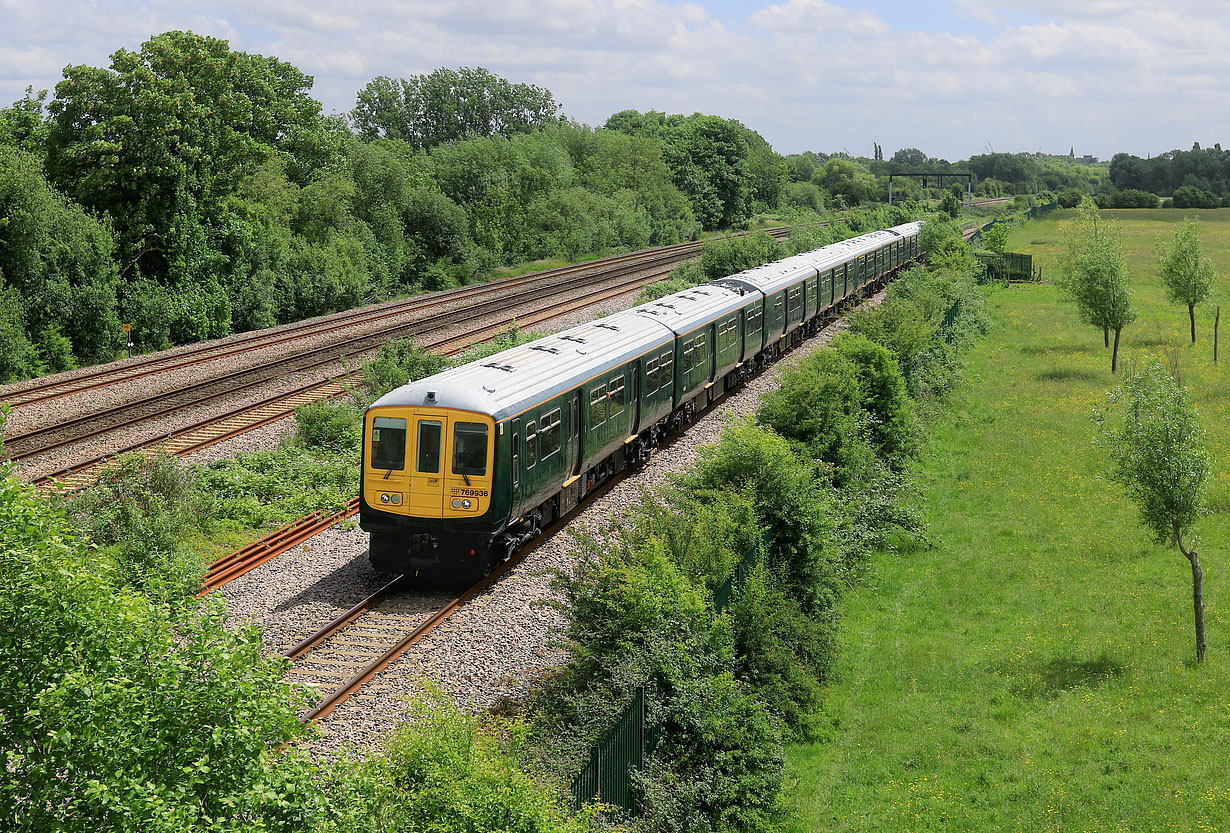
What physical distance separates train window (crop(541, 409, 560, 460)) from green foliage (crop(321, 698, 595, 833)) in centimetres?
911

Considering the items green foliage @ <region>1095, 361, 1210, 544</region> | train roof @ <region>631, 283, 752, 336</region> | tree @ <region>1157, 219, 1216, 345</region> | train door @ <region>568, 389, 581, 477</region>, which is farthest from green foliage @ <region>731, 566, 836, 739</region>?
tree @ <region>1157, 219, 1216, 345</region>

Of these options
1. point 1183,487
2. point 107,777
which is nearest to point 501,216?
point 1183,487

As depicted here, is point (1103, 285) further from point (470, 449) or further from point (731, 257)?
point (470, 449)

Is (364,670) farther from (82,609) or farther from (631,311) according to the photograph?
(631,311)

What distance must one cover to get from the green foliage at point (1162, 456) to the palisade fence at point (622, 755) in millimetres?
11711

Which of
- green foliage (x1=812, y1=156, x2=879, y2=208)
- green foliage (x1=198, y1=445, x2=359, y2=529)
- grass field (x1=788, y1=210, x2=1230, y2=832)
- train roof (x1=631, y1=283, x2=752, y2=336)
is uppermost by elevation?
green foliage (x1=812, y1=156, x2=879, y2=208)

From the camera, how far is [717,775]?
38.9 ft

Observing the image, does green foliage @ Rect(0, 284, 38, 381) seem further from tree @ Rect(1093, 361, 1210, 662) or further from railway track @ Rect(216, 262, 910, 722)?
tree @ Rect(1093, 361, 1210, 662)

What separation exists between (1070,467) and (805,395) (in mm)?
11398

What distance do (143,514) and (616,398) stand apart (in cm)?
874

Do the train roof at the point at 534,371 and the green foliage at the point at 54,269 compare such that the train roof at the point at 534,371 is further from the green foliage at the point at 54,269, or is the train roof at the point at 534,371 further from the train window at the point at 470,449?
the green foliage at the point at 54,269

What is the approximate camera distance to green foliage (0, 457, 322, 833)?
628cm

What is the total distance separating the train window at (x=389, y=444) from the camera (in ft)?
52.6

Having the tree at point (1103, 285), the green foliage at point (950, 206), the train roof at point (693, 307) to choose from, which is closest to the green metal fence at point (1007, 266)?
the tree at point (1103, 285)
